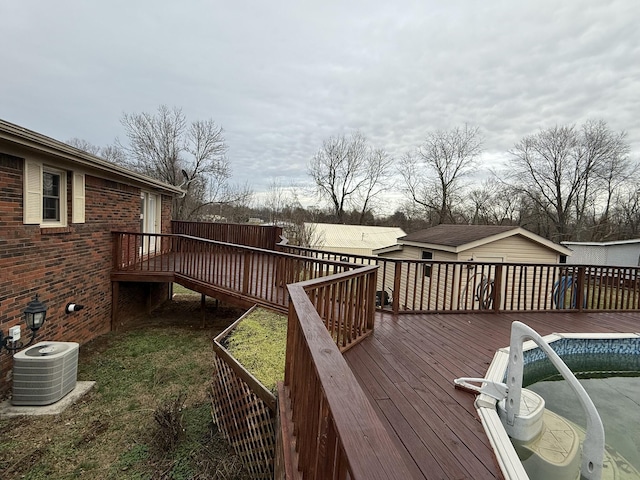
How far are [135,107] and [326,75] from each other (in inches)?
538

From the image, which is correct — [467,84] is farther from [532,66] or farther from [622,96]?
[622,96]

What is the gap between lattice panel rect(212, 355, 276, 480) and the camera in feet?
9.39

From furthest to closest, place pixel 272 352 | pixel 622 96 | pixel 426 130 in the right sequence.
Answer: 1. pixel 426 130
2. pixel 622 96
3. pixel 272 352

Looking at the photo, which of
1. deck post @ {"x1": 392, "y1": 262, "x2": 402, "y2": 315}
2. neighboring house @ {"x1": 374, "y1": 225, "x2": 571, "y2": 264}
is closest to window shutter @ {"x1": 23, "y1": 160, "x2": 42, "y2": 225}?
deck post @ {"x1": 392, "y1": 262, "x2": 402, "y2": 315}

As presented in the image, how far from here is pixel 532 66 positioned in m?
13.9

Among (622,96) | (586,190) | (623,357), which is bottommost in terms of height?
(623,357)

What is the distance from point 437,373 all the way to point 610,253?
20.4m

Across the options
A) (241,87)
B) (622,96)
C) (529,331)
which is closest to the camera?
(529,331)

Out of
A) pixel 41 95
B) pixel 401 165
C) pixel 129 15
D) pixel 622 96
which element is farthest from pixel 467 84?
pixel 41 95

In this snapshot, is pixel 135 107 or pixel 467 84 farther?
pixel 135 107

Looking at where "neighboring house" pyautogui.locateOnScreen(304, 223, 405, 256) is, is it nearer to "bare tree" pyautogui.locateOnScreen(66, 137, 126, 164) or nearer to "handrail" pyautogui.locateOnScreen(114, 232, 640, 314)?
"handrail" pyautogui.locateOnScreen(114, 232, 640, 314)

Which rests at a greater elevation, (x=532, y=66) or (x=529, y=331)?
(x=532, y=66)

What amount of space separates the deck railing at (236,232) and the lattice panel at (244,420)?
24.7 feet

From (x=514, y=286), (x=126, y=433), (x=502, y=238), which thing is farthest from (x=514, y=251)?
(x=126, y=433)
